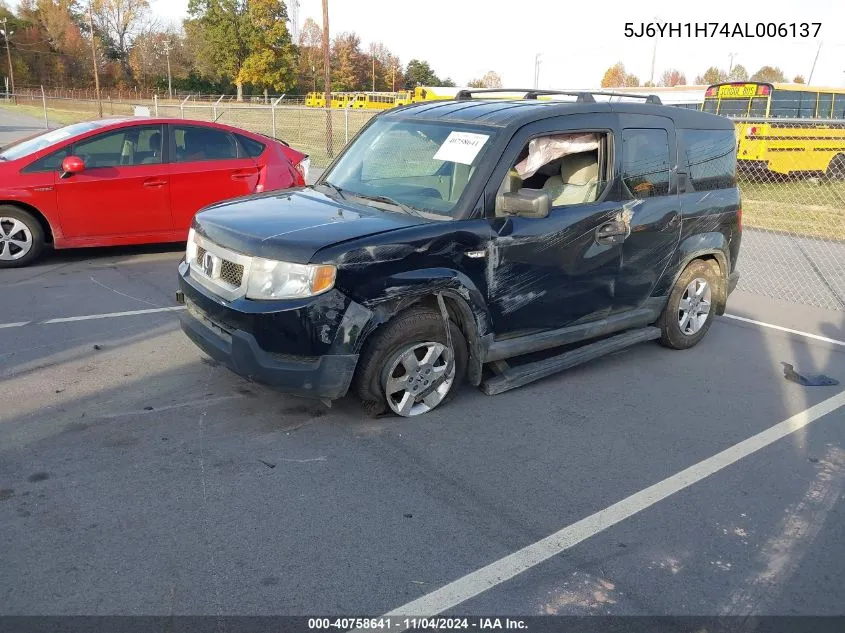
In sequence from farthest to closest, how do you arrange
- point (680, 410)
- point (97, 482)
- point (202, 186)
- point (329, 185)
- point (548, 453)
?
point (202, 186), point (329, 185), point (680, 410), point (548, 453), point (97, 482)

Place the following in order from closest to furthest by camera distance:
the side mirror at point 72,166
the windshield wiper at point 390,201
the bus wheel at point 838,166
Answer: the windshield wiper at point 390,201
the side mirror at point 72,166
the bus wheel at point 838,166

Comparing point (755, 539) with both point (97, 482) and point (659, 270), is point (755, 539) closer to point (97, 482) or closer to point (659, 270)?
point (659, 270)

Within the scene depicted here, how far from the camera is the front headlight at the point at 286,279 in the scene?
12.8 ft

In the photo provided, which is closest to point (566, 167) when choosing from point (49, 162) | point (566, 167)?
point (566, 167)

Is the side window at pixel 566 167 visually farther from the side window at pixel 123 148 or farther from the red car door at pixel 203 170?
the side window at pixel 123 148

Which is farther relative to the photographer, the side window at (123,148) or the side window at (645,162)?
the side window at (123,148)

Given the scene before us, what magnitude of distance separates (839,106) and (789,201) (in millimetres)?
7530

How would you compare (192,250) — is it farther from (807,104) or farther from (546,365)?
(807,104)

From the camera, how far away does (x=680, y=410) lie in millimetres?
4930

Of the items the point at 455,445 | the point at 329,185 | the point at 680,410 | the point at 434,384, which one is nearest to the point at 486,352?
the point at 434,384

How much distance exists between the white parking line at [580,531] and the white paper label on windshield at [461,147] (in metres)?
2.30

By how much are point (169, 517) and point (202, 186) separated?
5.85m

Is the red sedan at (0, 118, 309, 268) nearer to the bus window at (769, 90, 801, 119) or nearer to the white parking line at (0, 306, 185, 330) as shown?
the white parking line at (0, 306, 185, 330)

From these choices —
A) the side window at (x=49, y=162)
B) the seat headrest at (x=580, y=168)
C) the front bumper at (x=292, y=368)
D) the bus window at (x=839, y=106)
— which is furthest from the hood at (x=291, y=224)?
the bus window at (x=839, y=106)
